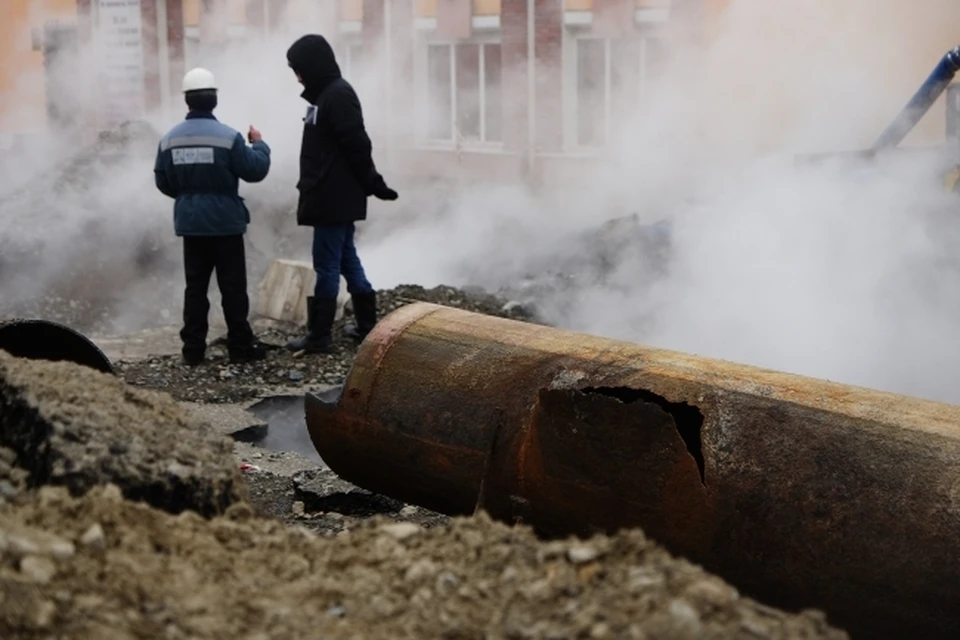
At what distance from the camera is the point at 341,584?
2529 mm

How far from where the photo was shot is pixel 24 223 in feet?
46.0

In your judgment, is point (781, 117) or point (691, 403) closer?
point (691, 403)

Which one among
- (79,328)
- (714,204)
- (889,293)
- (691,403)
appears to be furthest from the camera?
(79,328)

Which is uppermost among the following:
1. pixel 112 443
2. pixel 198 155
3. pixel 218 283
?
pixel 198 155

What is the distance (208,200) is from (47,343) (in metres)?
3.11

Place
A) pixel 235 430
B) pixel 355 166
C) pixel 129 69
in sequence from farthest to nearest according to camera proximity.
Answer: pixel 129 69, pixel 355 166, pixel 235 430

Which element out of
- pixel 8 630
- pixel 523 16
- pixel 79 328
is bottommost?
pixel 79 328

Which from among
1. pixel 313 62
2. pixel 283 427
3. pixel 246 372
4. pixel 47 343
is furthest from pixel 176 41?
pixel 47 343

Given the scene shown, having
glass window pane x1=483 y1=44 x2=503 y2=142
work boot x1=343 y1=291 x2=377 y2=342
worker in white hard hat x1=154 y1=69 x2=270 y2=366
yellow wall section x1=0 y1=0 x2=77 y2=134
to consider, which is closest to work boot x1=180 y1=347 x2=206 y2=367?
worker in white hard hat x1=154 y1=69 x2=270 y2=366

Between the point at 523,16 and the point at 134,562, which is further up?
the point at 523,16

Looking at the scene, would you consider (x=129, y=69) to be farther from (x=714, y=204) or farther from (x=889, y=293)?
(x=889, y=293)

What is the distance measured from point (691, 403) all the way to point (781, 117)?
31.6ft

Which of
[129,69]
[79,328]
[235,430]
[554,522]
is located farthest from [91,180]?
[554,522]

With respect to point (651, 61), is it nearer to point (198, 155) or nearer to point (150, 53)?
point (198, 155)
